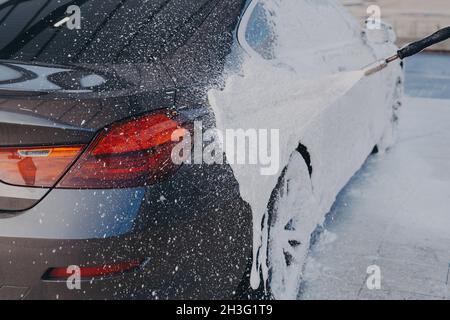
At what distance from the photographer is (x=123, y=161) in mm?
2295

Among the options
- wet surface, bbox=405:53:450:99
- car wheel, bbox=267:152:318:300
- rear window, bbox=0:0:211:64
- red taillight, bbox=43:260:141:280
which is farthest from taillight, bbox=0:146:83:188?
wet surface, bbox=405:53:450:99

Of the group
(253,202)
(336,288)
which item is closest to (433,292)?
(336,288)

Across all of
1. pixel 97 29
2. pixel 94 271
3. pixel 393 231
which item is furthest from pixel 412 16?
pixel 94 271

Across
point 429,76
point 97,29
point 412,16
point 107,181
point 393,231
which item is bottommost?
point 393,231

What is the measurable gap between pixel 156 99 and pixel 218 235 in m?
0.56

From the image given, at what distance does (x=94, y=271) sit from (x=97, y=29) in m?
0.97

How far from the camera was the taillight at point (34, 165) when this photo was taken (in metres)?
2.21

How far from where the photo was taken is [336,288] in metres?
3.62

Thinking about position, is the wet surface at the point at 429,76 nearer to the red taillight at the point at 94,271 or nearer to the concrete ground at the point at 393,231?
the concrete ground at the point at 393,231

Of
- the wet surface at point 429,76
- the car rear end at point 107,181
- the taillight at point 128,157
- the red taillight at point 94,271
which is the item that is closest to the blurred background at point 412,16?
the wet surface at point 429,76

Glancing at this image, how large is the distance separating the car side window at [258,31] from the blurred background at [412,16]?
10.0 m

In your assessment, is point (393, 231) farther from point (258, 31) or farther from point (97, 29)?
point (97, 29)

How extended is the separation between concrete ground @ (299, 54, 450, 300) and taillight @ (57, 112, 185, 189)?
1.51 meters
